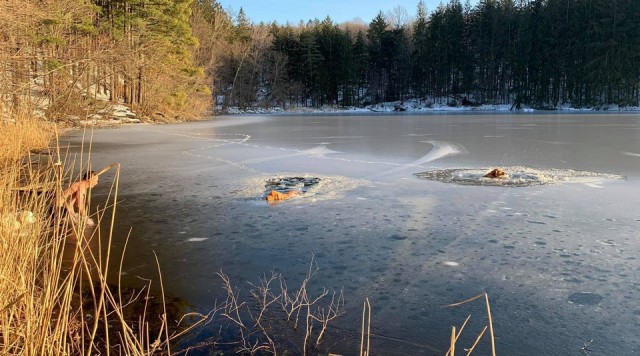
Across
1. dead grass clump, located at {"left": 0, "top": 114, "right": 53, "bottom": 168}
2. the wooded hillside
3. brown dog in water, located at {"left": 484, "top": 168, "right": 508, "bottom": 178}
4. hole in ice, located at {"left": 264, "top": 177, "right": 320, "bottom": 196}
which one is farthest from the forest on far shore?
brown dog in water, located at {"left": 484, "top": 168, "right": 508, "bottom": 178}

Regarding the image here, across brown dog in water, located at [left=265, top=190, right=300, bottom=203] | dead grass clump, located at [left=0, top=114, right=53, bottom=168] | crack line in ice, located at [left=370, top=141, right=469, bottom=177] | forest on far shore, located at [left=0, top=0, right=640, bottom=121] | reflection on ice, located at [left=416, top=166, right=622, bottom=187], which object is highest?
forest on far shore, located at [left=0, top=0, right=640, bottom=121]

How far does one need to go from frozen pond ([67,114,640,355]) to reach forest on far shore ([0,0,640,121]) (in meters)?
23.4

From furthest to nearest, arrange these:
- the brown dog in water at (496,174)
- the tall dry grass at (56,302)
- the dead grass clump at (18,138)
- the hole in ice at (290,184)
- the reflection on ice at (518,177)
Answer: the brown dog in water at (496,174)
the reflection on ice at (518,177)
the hole in ice at (290,184)
the dead grass clump at (18,138)
the tall dry grass at (56,302)

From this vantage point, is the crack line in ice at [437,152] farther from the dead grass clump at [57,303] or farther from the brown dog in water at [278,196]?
the dead grass clump at [57,303]

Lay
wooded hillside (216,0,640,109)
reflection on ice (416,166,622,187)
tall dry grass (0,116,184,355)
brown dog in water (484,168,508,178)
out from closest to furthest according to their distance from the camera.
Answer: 1. tall dry grass (0,116,184,355)
2. reflection on ice (416,166,622,187)
3. brown dog in water (484,168,508,178)
4. wooded hillside (216,0,640,109)

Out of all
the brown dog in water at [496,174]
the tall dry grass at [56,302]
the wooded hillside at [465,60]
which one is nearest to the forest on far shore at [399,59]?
the wooded hillside at [465,60]

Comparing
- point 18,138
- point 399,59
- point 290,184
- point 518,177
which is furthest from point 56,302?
point 399,59

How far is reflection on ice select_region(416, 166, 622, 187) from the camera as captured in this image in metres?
8.05

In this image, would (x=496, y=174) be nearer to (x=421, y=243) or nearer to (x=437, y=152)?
(x=437, y=152)

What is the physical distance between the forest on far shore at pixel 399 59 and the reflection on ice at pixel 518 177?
77.6 ft

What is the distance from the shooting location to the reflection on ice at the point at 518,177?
805 centimetres

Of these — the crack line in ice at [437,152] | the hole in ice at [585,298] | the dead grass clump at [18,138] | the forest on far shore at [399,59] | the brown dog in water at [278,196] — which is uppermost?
the forest on far shore at [399,59]

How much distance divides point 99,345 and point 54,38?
1873cm

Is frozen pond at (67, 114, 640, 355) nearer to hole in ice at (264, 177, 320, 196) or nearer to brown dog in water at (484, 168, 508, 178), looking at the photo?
hole in ice at (264, 177, 320, 196)
